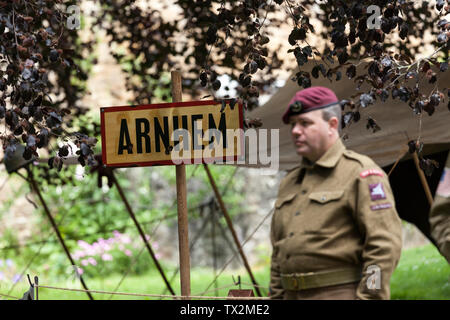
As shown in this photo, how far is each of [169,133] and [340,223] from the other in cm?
149

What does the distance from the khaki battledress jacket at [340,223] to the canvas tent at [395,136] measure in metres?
2.43

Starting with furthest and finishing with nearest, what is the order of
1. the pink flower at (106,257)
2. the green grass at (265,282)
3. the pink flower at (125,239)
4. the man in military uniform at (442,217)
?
the pink flower at (125,239) < the pink flower at (106,257) < the green grass at (265,282) < the man in military uniform at (442,217)

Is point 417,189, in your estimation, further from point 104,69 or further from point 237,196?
point 104,69

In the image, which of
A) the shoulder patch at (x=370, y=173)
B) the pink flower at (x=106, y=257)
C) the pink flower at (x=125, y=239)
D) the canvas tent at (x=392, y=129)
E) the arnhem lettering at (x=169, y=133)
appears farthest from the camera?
the pink flower at (x=125, y=239)

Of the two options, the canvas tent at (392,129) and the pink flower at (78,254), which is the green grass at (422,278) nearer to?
the canvas tent at (392,129)

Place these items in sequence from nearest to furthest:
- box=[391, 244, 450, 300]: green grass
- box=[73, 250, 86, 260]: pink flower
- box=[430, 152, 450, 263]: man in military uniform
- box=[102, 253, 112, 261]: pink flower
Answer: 1. box=[430, 152, 450, 263]: man in military uniform
2. box=[391, 244, 450, 300]: green grass
3. box=[73, 250, 86, 260]: pink flower
4. box=[102, 253, 112, 261]: pink flower

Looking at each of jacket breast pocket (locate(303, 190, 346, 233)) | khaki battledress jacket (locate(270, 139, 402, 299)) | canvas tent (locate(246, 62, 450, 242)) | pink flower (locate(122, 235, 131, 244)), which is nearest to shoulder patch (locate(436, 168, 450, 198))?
khaki battledress jacket (locate(270, 139, 402, 299))

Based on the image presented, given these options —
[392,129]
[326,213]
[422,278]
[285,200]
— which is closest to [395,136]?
[392,129]

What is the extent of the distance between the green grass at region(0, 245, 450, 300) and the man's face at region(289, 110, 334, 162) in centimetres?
484

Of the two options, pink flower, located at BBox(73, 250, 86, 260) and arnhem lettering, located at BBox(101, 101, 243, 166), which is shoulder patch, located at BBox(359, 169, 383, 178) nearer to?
arnhem lettering, located at BBox(101, 101, 243, 166)

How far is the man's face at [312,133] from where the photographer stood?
262 centimetres

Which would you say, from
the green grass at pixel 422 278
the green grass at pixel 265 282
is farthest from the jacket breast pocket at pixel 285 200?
the green grass at pixel 422 278

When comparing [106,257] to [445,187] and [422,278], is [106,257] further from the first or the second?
[445,187]

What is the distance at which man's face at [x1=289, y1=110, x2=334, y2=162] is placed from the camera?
8.61 feet
